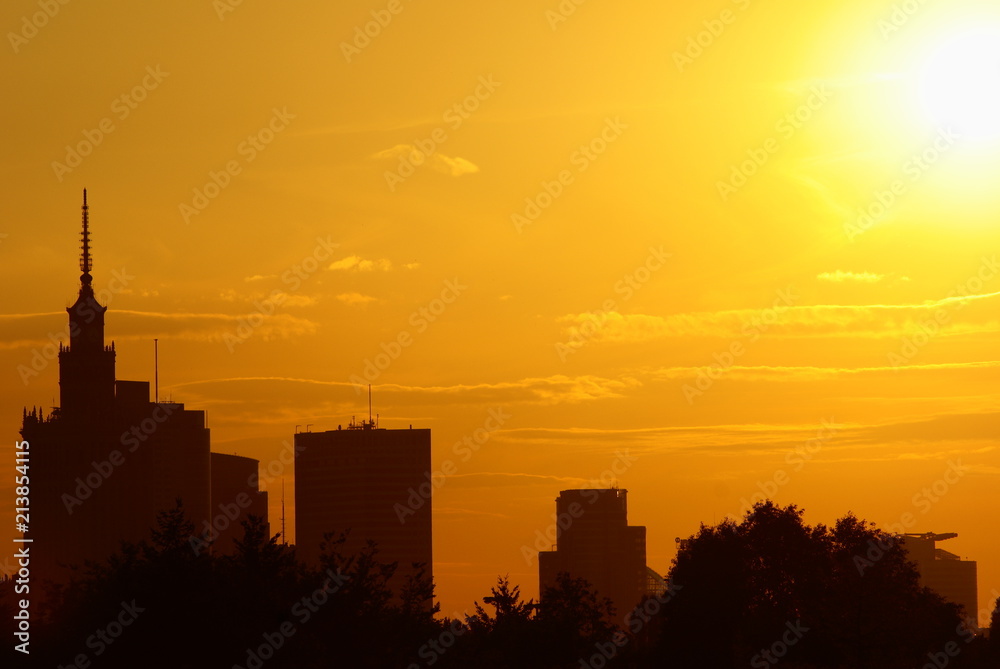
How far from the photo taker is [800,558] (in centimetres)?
12556

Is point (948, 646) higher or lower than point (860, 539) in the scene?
lower

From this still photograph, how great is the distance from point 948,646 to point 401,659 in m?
58.2

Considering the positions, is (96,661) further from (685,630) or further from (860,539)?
(860,539)

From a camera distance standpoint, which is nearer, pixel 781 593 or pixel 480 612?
pixel 480 612

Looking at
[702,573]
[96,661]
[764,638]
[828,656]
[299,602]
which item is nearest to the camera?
[96,661]

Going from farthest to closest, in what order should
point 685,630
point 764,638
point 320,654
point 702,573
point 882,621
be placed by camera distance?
Result: point 702,573 → point 685,630 → point 764,638 → point 882,621 → point 320,654

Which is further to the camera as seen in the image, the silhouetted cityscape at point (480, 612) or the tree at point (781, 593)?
the tree at point (781, 593)

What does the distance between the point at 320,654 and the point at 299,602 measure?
15.7ft

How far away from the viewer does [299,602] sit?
61.6 metres

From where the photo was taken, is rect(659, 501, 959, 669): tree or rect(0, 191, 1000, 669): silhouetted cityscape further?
rect(659, 501, 959, 669): tree

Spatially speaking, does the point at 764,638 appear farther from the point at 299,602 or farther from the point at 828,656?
the point at 299,602

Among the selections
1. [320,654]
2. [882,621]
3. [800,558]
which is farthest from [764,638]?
[320,654]

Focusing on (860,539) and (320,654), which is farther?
(860,539)

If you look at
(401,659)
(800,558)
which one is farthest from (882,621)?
(800,558)
